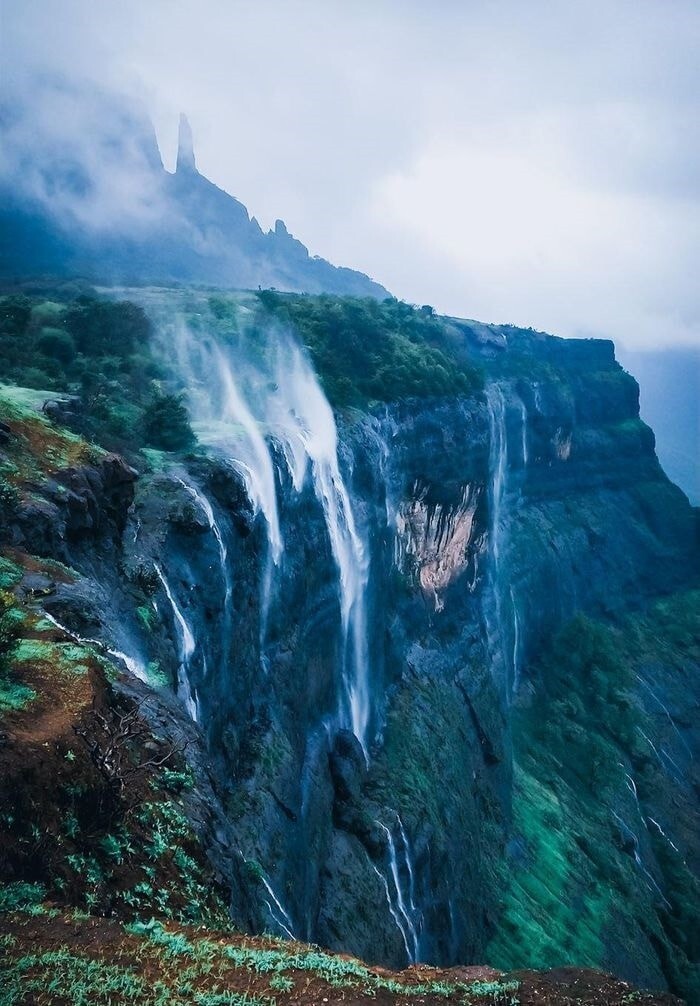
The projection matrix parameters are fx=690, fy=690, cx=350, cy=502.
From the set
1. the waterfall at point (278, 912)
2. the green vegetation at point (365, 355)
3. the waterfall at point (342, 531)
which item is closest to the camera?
the waterfall at point (278, 912)

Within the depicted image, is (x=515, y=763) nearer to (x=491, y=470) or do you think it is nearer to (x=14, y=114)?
(x=491, y=470)

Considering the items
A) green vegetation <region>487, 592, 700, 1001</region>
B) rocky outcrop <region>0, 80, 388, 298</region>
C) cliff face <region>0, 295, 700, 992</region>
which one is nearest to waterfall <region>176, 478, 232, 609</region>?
cliff face <region>0, 295, 700, 992</region>

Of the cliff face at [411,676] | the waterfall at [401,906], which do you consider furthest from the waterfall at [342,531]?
the waterfall at [401,906]

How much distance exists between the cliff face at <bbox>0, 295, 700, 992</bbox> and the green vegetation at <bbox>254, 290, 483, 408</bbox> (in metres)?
1.76

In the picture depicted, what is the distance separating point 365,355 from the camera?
50094 millimetres

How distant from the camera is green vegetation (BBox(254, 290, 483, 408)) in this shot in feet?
151

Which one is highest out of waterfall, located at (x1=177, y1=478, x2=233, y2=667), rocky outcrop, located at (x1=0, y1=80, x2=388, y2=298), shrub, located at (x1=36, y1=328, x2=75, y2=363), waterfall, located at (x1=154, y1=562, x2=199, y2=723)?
rocky outcrop, located at (x1=0, y1=80, x2=388, y2=298)

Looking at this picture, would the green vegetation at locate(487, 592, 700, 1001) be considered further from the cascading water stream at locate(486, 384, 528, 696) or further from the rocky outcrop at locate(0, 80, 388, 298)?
the rocky outcrop at locate(0, 80, 388, 298)

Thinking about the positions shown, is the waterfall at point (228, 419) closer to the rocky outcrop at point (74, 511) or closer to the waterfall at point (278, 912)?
Answer: the rocky outcrop at point (74, 511)

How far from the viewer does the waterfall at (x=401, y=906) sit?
28625 mm

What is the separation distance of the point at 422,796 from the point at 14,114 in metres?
93.8

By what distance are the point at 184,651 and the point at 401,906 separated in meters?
17.7

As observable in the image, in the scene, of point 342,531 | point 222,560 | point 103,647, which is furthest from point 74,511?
point 342,531

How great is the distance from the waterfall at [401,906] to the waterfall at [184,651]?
14818mm
